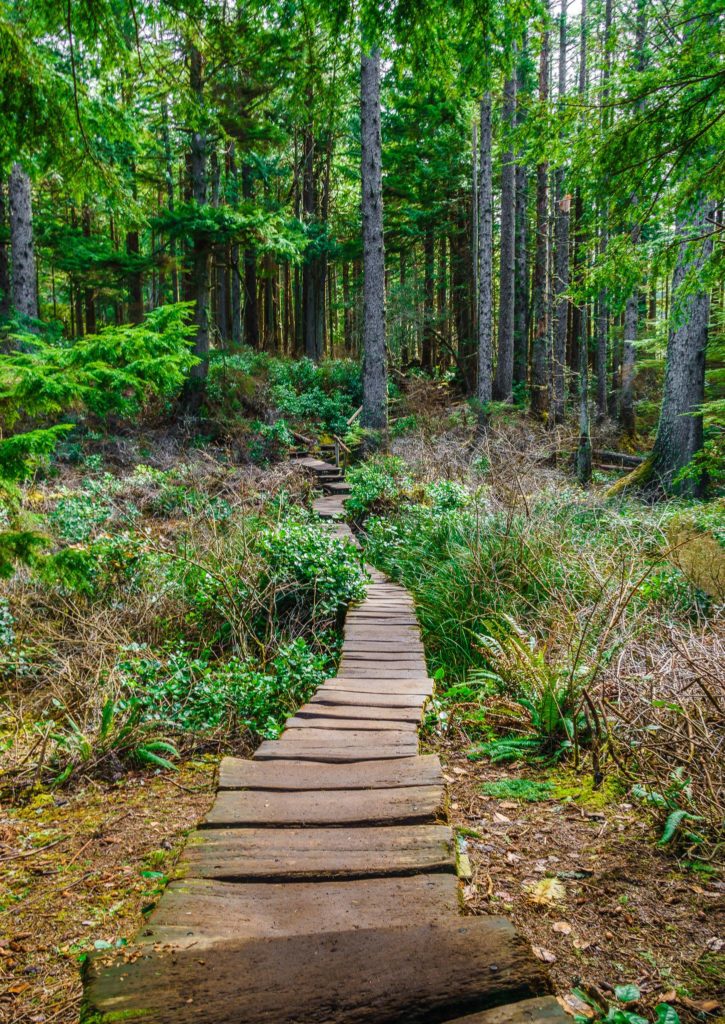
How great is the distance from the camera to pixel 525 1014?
136 cm

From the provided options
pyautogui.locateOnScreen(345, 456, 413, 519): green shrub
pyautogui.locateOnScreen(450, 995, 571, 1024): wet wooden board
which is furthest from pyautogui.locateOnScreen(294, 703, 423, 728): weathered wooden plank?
→ pyautogui.locateOnScreen(345, 456, 413, 519): green shrub

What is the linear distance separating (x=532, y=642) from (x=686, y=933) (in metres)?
2.14

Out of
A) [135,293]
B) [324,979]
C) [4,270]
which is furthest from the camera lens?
[135,293]

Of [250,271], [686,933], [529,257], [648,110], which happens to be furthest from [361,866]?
[529,257]

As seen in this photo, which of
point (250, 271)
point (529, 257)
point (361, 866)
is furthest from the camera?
point (529, 257)

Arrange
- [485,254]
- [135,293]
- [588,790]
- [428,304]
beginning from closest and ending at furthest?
1. [588,790]
2. [485,254]
3. [135,293]
4. [428,304]

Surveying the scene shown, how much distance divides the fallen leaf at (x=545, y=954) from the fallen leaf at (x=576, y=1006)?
0.14 meters

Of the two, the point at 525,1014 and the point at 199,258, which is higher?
the point at 199,258

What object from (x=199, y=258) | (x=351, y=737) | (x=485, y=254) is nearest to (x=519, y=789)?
(x=351, y=737)

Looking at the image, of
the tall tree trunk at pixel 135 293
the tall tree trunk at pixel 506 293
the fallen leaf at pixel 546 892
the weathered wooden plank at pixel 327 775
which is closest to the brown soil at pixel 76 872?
the weathered wooden plank at pixel 327 775

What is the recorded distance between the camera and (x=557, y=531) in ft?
21.2

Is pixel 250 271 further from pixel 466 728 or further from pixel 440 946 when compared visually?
pixel 440 946

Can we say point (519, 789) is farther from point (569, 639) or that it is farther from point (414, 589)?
point (414, 589)

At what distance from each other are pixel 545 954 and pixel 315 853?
34.9 inches
